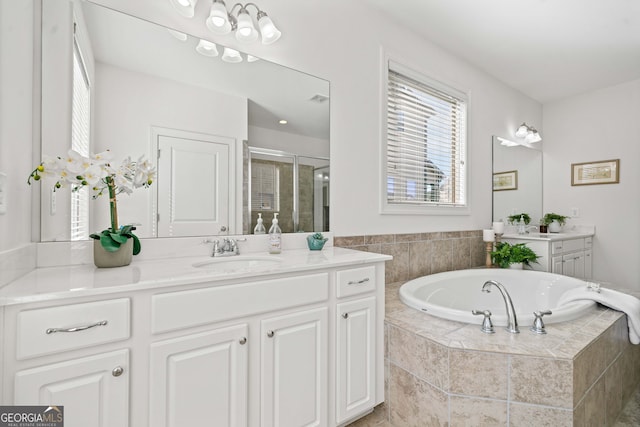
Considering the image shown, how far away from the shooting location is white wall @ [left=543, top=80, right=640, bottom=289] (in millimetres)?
3295

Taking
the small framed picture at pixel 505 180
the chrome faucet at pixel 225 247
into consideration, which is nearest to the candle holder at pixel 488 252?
the small framed picture at pixel 505 180

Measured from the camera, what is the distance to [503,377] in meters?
1.28

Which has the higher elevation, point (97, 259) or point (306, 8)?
point (306, 8)

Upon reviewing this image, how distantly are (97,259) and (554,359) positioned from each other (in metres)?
1.89

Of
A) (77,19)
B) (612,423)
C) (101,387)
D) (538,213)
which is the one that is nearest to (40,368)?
(101,387)

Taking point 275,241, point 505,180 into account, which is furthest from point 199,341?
point 505,180

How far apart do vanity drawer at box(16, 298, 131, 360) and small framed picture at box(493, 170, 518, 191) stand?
348cm

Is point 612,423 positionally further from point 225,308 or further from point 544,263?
point 225,308

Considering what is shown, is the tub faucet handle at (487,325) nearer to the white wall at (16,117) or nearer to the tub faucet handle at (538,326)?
the tub faucet handle at (538,326)

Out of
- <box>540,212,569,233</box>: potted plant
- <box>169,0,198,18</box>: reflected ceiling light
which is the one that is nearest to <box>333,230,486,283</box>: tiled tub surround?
<box>540,212,569,233</box>: potted plant

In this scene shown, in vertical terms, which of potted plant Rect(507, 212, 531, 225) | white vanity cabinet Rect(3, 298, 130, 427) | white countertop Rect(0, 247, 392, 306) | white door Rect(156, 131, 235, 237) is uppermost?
white door Rect(156, 131, 235, 237)

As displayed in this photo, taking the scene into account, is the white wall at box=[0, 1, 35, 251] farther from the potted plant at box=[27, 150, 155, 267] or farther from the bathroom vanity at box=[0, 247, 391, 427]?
the bathroom vanity at box=[0, 247, 391, 427]

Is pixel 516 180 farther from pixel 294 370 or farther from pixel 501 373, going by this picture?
pixel 294 370

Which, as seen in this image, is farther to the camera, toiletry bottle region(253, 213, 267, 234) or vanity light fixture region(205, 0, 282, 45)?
toiletry bottle region(253, 213, 267, 234)
